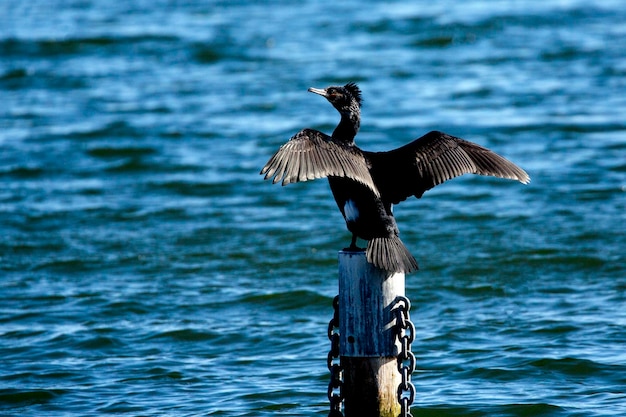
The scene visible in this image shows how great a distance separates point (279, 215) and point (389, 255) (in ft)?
21.6

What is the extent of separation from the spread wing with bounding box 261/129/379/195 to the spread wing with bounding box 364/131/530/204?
17cm

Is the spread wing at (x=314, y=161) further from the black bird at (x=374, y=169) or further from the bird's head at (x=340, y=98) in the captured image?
the bird's head at (x=340, y=98)

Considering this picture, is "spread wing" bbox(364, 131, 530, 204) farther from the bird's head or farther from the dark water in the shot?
the dark water

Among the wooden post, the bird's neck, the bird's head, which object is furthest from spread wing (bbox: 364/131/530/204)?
the wooden post

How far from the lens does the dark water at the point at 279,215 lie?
23.4 ft

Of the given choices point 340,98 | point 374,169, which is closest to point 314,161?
point 374,169

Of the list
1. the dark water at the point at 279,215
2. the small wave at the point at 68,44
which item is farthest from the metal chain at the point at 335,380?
the small wave at the point at 68,44

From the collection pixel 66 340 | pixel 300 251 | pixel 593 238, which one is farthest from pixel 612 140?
pixel 66 340

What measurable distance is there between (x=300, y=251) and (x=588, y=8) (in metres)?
13.5

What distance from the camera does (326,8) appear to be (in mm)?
23500

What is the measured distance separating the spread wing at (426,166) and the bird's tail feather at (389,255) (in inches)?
15.2

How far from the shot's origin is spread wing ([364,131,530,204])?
5.38 meters

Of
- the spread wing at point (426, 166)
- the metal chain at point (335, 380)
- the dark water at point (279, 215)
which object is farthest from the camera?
the dark water at point (279, 215)

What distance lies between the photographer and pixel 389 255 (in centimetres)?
493
